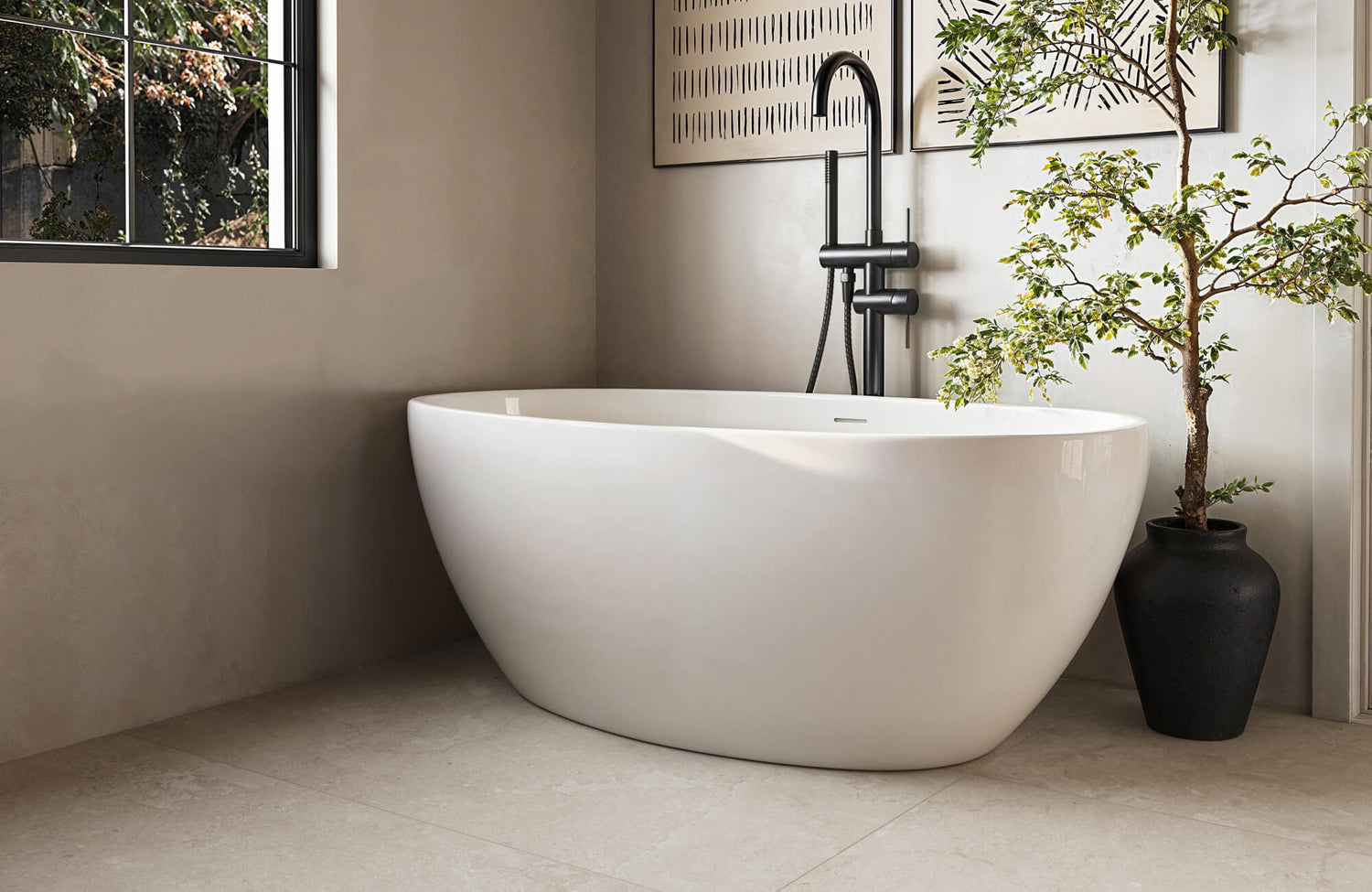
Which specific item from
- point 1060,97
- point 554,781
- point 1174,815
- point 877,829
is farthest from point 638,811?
point 1060,97

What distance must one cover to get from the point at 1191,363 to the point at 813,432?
747mm

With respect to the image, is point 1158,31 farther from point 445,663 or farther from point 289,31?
point 445,663

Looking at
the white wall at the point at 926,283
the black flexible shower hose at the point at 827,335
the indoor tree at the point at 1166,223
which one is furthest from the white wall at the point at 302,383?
the indoor tree at the point at 1166,223

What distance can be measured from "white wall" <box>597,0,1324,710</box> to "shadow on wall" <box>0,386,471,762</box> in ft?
2.71

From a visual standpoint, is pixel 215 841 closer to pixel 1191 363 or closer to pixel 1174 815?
pixel 1174 815

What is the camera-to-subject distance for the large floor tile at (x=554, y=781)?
1855mm

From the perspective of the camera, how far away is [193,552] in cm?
251

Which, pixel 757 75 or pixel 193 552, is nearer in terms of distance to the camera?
pixel 193 552

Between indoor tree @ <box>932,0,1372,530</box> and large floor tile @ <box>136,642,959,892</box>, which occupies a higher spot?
indoor tree @ <box>932,0,1372,530</box>

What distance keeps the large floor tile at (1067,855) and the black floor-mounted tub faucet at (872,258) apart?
1193mm

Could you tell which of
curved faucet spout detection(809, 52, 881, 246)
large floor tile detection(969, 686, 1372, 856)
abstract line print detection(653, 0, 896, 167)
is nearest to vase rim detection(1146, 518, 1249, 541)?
large floor tile detection(969, 686, 1372, 856)

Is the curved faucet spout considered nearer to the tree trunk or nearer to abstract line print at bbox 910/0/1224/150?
abstract line print at bbox 910/0/1224/150

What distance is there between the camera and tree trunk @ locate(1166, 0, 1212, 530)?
92.2 inches

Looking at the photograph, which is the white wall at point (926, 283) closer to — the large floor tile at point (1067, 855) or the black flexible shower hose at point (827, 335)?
the black flexible shower hose at point (827, 335)
